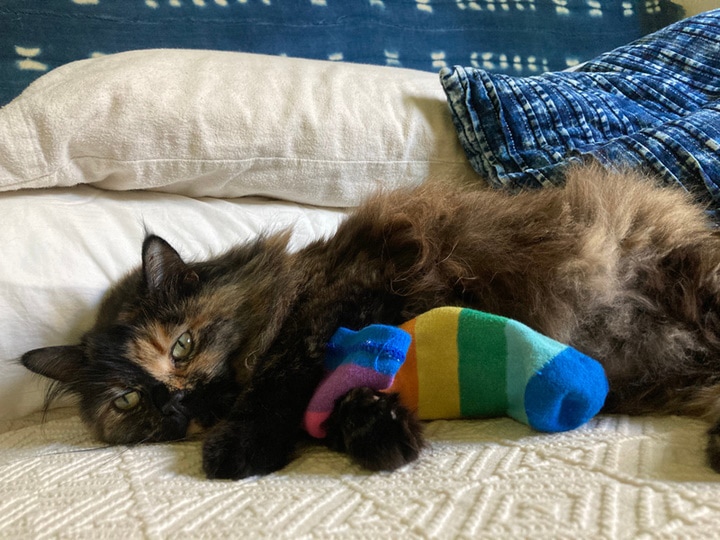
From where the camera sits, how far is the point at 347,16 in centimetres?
220

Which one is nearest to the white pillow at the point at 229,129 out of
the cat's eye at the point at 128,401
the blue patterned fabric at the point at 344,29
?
the blue patterned fabric at the point at 344,29

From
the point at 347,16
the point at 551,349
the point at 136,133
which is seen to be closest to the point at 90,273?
the point at 136,133

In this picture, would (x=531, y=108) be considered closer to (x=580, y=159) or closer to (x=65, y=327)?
(x=580, y=159)

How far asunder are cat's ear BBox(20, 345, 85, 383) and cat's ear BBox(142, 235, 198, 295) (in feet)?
0.75

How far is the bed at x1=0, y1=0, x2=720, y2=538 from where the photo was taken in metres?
0.75

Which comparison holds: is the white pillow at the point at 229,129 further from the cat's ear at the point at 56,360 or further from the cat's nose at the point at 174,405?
the cat's nose at the point at 174,405

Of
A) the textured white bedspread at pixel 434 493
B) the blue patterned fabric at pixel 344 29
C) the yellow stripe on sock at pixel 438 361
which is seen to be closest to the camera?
the textured white bedspread at pixel 434 493

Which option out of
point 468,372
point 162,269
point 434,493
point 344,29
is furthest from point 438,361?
point 344,29

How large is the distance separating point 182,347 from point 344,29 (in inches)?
60.3

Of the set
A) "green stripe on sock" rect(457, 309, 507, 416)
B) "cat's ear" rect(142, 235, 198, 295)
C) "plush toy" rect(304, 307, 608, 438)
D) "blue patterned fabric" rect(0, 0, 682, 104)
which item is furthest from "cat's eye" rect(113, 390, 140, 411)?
"blue patterned fabric" rect(0, 0, 682, 104)

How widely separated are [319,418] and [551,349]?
0.43 meters

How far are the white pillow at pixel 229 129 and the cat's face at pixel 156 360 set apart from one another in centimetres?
34

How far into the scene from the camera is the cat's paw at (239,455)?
37.8 inches

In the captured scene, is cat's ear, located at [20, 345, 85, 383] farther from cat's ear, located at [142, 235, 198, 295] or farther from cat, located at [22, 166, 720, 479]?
cat's ear, located at [142, 235, 198, 295]
